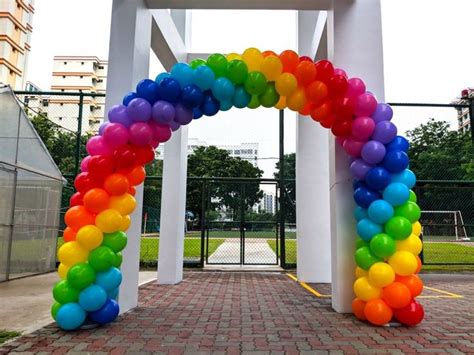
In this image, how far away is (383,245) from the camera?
13.8 ft

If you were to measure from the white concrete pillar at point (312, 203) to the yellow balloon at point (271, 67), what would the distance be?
3.95 metres

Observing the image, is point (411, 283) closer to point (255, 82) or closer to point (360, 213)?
point (360, 213)

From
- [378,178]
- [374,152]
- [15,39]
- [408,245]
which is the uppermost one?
[15,39]

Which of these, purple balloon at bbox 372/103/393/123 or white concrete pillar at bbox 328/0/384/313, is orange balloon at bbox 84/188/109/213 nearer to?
white concrete pillar at bbox 328/0/384/313

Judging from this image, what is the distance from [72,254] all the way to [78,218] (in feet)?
1.32

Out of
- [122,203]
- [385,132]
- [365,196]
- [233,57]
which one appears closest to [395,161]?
[385,132]

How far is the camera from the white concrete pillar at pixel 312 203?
8.18m

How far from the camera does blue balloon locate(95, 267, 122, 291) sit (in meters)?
4.09

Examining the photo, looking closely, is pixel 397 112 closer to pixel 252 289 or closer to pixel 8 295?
pixel 252 289

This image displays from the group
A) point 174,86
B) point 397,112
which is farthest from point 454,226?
point 174,86

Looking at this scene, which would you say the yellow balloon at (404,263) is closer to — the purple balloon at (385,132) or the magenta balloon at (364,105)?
the purple balloon at (385,132)

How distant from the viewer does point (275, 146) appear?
10641mm

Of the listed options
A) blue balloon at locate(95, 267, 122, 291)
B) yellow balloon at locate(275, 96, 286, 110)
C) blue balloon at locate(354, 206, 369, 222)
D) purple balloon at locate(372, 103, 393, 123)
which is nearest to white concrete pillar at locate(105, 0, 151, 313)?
blue balloon at locate(95, 267, 122, 291)

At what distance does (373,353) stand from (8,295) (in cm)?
561
